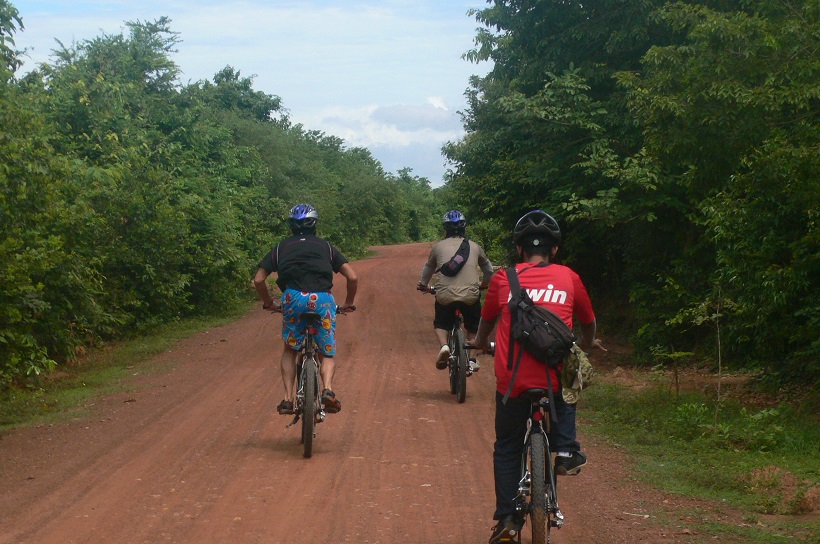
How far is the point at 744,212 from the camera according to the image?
975 cm

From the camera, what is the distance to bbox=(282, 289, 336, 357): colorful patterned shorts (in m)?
7.96

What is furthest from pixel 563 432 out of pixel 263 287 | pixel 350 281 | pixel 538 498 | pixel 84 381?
pixel 84 381

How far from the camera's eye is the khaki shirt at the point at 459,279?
34.4 feet

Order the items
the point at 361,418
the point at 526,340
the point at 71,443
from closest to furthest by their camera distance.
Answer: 1. the point at 526,340
2. the point at 71,443
3. the point at 361,418

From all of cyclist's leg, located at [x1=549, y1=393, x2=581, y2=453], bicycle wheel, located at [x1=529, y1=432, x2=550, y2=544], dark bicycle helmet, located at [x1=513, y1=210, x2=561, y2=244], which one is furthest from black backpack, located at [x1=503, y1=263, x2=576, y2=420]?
dark bicycle helmet, located at [x1=513, y1=210, x2=561, y2=244]

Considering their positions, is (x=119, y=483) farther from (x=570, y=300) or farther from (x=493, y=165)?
(x=493, y=165)

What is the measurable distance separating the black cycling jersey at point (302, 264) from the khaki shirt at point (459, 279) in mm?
2554

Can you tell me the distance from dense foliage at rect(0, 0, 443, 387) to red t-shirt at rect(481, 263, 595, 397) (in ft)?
21.5

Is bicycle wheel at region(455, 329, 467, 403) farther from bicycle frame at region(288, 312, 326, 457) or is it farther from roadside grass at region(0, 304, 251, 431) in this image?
roadside grass at region(0, 304, 251, 431)

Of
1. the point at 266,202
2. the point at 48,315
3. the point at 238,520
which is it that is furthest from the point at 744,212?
the point at 266,202

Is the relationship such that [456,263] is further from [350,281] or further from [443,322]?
[350,281]

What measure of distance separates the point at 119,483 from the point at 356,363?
266 inches

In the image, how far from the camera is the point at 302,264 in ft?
26.1

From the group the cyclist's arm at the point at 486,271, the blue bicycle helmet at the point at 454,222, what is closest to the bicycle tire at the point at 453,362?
the cyclist's arm at the point at 486,271
